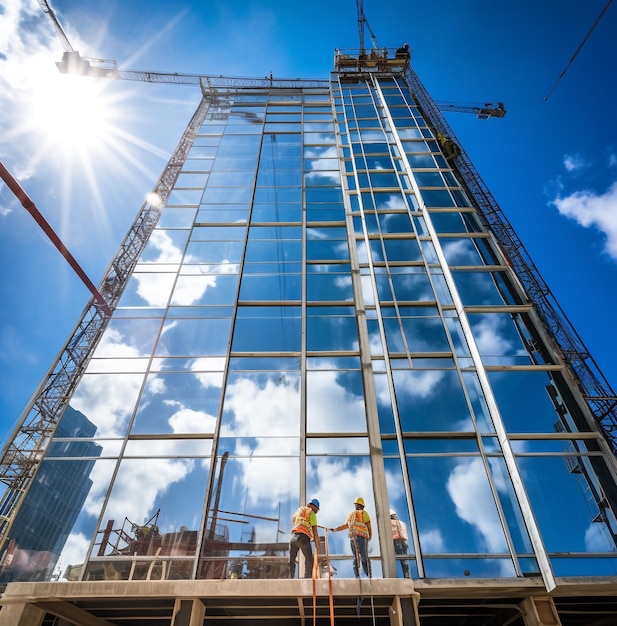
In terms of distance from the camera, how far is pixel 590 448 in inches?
486

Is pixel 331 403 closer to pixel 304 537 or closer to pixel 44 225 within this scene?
pixel 304 537

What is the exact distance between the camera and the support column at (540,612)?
9.78 metres

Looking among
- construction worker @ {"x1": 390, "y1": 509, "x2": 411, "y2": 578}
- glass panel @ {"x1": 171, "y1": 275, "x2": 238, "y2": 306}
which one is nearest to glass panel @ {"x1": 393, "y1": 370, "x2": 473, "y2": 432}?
construction worker @ {"x1": 390, "y1": 509, "x2": 411, "y2": 578}

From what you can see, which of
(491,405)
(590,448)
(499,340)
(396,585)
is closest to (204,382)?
(396,585)

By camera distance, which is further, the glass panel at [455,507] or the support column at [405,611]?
the glass panel at [455,507]

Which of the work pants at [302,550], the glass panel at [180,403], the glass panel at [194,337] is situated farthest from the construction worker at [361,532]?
the glass panel at [194,337]

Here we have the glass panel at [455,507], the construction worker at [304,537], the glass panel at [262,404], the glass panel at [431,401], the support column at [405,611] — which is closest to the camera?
the support column at [405,611]

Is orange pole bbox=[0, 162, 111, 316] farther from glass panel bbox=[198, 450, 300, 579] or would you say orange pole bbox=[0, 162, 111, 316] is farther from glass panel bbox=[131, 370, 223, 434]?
glass panel bbox=[198, 450, 300, 579]

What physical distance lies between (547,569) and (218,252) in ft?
Result: 52.5

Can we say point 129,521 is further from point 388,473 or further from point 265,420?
point 388,473

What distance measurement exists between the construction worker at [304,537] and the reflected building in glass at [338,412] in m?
0.60

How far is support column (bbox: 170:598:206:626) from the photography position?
879 centimetres

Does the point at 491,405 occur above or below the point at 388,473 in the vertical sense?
above

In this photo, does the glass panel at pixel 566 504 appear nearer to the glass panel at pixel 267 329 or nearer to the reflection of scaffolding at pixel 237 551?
the reflection of scaffolding at pixel 237 551
